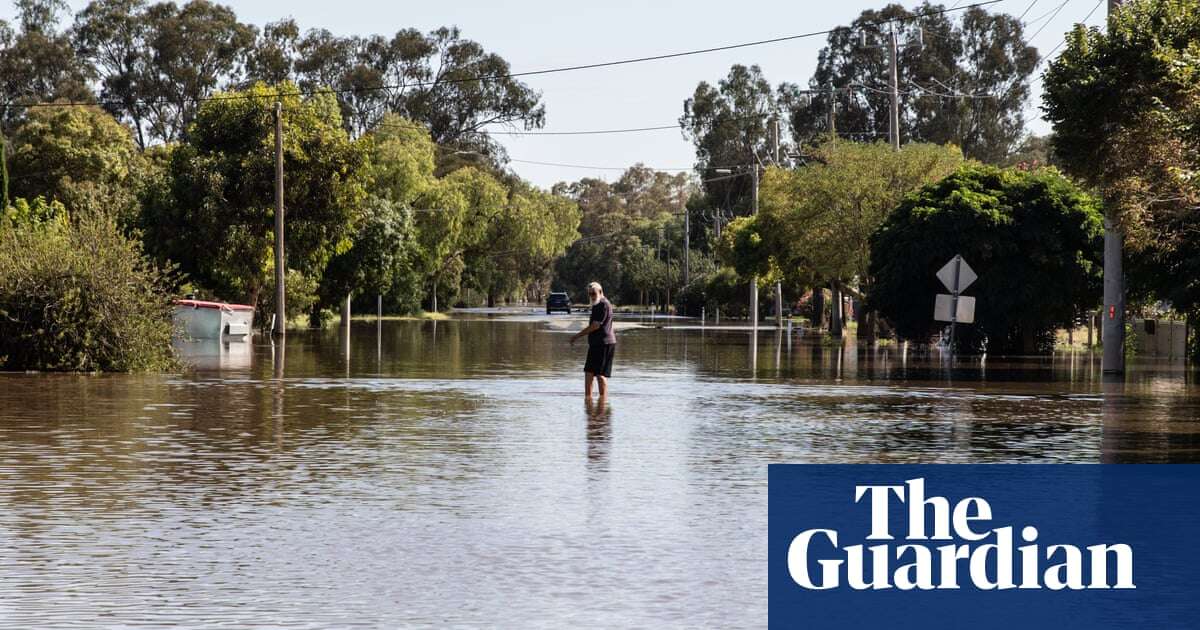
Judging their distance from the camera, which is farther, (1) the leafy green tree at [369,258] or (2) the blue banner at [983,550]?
(1) the leafy green tree at [369,258]

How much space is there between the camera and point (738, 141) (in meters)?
113

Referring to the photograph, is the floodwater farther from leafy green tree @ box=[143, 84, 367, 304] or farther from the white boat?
leafy green tree @ box=[143, 84, 367, 304]

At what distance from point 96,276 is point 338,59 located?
72.2m

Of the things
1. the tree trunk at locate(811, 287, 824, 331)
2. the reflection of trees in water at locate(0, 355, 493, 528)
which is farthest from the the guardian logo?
the tree trunk at locate(811, 287, 824, 331)

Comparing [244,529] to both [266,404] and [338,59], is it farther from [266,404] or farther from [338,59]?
[338,59]

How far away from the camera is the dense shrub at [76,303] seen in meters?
29.1

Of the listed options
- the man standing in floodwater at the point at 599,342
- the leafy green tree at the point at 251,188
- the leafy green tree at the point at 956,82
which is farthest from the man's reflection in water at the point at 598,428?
the leafy green tree at the point at 956,82

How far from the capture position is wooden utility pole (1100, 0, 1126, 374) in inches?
1284

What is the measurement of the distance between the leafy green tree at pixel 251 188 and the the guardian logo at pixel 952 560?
148 feet

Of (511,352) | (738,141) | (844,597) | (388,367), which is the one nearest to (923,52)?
(738,141)

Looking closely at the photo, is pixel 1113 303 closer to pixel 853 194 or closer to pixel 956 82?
pixel 853 194

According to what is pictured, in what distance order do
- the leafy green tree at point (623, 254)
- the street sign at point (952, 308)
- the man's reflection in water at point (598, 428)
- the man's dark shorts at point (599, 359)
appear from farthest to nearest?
1. the leafy green tree at point (623, 254)
2. the street sign at point (952, 308)
3. the man's dark shorts at point (599, 359)
4. the man's reflection in water at point (598, 428)

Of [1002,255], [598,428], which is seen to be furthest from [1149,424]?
[1002,255]

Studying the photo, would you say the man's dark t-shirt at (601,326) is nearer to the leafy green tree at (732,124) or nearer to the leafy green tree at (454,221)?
the leafy green tree at (454,221)
